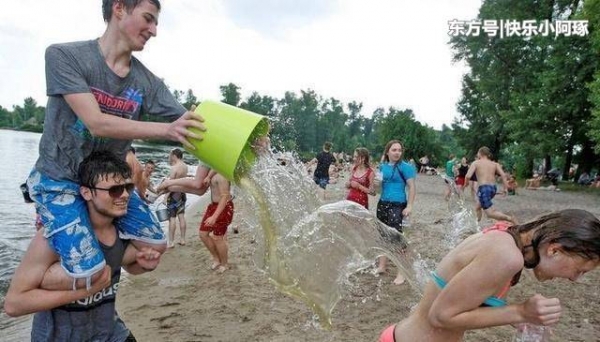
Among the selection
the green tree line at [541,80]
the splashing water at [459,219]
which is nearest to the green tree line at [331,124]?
the green tree line at [541,80]

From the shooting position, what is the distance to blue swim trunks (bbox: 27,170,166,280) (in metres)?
2.36

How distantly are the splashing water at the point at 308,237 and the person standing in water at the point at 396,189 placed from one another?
2.75 meters

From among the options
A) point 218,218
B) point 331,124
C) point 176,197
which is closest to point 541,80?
point 176,197

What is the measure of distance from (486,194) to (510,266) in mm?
10509

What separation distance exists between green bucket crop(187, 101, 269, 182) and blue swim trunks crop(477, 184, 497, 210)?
34.6ft

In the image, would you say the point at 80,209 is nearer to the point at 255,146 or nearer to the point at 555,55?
the point at 255,146

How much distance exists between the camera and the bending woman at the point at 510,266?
2.17 metres

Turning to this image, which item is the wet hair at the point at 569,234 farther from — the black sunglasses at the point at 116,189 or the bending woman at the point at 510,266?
the black sunglasses at the point at 116,189

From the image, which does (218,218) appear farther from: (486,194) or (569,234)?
(486,194)

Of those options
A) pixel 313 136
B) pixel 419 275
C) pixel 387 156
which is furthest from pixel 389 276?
pixel 313 136

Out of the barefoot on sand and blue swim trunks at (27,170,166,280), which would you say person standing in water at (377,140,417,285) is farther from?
blue swim trunks at (27,170,166,280)

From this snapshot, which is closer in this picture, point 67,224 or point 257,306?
point 67,224

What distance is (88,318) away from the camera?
8.76 feet

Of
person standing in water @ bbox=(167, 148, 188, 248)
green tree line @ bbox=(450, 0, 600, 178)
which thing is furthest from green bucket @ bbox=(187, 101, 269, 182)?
green tree line @ bbox=(450, 0, 600, 178)
